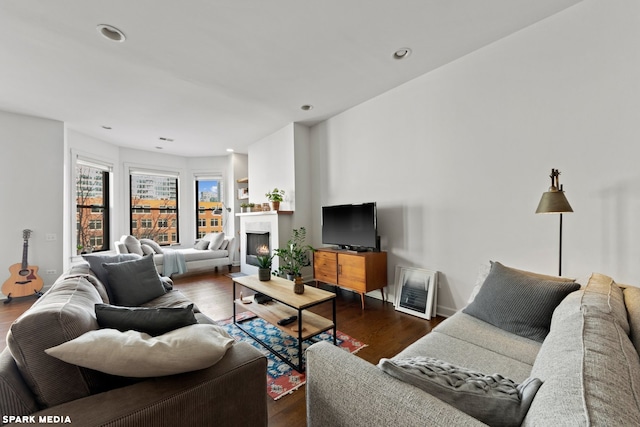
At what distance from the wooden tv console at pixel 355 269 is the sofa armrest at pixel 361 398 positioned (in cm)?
231

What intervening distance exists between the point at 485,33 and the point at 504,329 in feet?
8.58

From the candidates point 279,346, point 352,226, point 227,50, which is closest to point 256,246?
point 352,226

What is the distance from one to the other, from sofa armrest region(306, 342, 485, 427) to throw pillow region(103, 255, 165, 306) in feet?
6.58

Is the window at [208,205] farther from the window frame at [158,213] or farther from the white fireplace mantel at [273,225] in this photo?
the white fireplace mantel at [273,225]

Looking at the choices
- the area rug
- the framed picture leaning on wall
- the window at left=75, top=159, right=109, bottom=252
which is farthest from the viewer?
the window at left=75, top=159, right=109, bottom=252

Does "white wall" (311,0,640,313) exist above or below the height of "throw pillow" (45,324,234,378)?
above

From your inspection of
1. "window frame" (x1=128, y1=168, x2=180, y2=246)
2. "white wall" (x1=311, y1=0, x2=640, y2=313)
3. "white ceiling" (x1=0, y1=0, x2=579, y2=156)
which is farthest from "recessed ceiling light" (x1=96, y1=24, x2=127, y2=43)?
"window frame" (x1=128, y1=168, x2=180, y2=246)

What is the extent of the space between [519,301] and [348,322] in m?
1.71

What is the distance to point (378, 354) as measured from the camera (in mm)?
2223

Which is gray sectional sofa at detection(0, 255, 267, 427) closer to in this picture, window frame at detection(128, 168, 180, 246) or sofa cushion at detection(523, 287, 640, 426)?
sofa cushion at detection(523, 287, 640, 426)

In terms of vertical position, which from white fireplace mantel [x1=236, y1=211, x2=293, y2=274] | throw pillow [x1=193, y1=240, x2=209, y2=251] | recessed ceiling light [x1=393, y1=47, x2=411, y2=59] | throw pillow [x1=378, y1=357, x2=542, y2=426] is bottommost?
throw pillow [x1=193, y1=240, x2=209, y2=251]

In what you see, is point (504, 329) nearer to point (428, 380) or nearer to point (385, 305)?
point (428, 380)

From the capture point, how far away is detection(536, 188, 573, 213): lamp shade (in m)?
1.90

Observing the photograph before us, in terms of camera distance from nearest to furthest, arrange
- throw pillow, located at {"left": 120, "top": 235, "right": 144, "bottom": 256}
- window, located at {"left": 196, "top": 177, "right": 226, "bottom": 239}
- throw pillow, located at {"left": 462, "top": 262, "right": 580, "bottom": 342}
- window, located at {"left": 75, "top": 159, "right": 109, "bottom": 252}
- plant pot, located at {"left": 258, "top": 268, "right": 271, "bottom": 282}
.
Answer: throw pillow, located at {"left": 462, "top": 262, "right": 580, "bottom": 342} < plant pot, located at {"left": 258, "top": 268, "right": 271, "bottom": 282} < throw pillow, located at {"left": 120, "top": 235, "right": 144, "bottom": 256} < window, located at {"left": 75, "top": 159, "right": 109, "bottom": 252} < window, located at {"left": 196, "top": 177, "right": 226, "bottom": 239}
